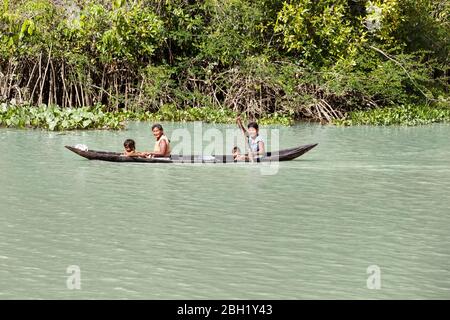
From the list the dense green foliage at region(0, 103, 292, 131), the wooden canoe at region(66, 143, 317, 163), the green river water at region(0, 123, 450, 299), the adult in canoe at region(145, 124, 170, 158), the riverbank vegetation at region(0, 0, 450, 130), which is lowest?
the green river water at region(0, 123, 450, 299)

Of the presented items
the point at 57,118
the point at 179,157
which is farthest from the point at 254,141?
the point at 57,118

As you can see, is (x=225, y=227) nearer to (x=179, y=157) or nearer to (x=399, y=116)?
(x=179, y=157)

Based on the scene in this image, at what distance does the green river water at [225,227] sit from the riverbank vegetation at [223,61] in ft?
25.8

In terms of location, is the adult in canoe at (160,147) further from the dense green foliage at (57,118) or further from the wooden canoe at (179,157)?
the dense green foliage at (57,118)

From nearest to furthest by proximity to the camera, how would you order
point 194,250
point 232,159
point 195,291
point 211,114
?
point 195,291, point 194,250, point 232,159, point 211,114

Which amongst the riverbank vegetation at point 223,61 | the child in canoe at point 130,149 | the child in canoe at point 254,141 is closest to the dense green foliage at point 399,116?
the riverbank vegetation at point 223,61

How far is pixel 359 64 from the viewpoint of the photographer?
993 inches

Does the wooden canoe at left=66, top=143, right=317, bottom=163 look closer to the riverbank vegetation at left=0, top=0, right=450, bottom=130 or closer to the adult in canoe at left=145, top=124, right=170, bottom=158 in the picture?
the adult in canoe at left=145, top=124, right=170, bottom=158

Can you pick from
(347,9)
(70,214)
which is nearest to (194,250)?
(70,214)

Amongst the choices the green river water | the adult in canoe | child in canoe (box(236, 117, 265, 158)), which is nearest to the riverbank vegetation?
the green river water

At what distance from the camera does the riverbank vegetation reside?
2478 cm

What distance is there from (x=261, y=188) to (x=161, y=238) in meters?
3.76

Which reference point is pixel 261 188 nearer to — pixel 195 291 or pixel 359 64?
pixel 195 291

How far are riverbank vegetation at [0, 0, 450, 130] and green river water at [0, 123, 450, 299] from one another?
25.8ft
